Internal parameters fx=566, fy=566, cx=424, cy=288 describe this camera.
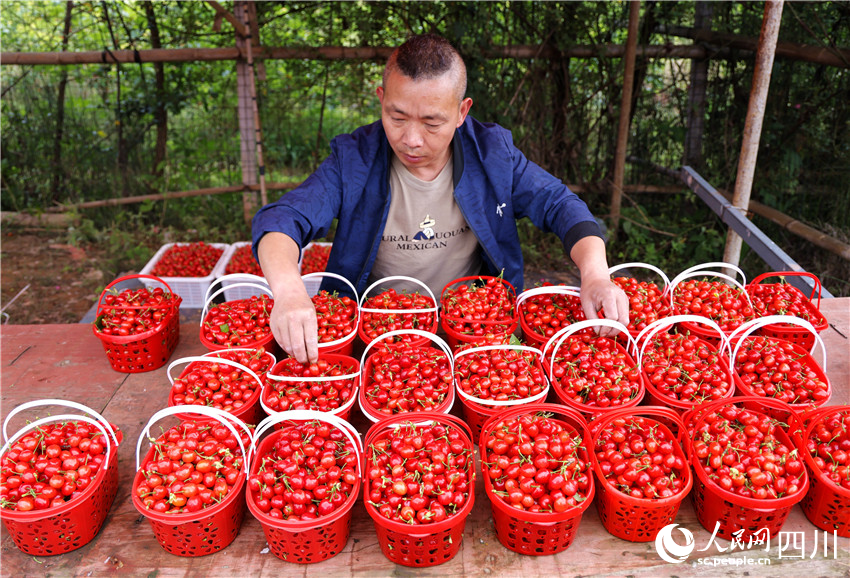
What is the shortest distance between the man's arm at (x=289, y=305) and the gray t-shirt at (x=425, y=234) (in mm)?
768

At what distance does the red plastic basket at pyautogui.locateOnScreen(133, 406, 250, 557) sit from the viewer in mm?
1486

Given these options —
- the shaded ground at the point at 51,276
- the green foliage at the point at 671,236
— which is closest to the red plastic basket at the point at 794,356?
the shaded ground at the point at 51,276

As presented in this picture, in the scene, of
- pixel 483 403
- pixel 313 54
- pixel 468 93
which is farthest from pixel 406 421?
pixel 313 54

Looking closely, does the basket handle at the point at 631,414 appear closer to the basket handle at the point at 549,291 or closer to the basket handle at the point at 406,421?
the basket handle at the point at 406,421

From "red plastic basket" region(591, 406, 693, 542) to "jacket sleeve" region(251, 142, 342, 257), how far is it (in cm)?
140

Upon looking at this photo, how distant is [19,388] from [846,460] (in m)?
2.95

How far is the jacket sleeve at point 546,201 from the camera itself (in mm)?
2518

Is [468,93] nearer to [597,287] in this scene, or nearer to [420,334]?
[597,287]

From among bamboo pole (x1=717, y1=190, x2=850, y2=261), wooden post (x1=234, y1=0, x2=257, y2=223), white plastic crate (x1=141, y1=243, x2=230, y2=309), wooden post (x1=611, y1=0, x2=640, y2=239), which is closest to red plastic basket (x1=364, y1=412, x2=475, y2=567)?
white plastic crate (x1=141, y1=243, x2=230, y2=309)

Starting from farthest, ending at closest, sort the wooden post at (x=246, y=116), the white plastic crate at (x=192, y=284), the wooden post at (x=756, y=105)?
1. the wooden post at (x=246, y=116)
2. the white plastic crate at (x=192, y=284)
3. the wooden post at (x=756, y=105)

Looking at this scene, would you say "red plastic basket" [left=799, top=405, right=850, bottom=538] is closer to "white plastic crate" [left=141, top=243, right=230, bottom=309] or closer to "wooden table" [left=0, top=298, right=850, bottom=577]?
"wooden table" [left=0, top=298, right=850, bottom=577]

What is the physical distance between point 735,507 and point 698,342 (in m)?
0.68

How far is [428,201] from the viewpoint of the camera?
279 cm

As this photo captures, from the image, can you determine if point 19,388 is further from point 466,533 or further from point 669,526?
point 669,526
